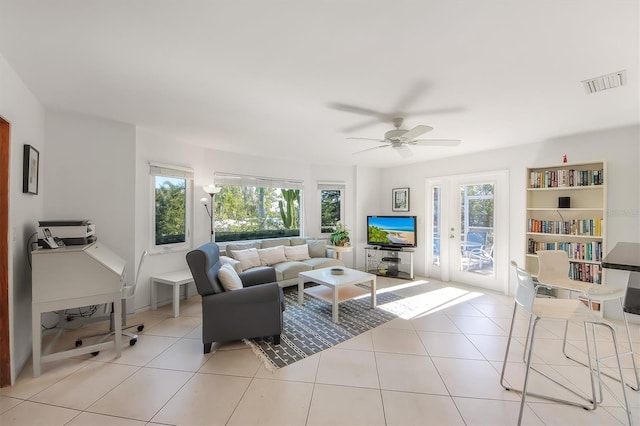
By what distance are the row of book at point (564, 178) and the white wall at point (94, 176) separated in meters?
5.55

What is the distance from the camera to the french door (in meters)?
4.29

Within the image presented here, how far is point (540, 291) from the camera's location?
3811mm

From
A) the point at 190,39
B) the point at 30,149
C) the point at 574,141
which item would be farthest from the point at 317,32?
the point at 574,141

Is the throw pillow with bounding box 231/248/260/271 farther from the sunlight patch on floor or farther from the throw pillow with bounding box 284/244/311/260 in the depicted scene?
the sunlight patch on floor

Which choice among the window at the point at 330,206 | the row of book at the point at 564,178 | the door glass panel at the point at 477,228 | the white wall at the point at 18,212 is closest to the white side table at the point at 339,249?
the window at the point at 330,206

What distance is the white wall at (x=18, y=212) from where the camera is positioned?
6.44ft

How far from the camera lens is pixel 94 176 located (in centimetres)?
300

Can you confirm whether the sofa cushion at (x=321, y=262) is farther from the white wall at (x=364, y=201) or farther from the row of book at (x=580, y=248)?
the row of book at (x=580, y=248)

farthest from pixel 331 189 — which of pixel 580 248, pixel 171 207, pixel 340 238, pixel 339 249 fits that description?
pixel 580 248

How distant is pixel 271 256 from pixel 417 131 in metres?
3.02

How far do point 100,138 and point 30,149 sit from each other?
0.81m

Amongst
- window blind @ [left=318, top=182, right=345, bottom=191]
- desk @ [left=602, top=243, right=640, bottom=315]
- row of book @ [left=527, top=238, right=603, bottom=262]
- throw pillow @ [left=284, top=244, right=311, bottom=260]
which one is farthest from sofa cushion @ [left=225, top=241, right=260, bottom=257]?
row of book @ [left=527, top=238, right=603, bottom=262]

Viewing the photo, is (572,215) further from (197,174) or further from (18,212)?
(18,212)

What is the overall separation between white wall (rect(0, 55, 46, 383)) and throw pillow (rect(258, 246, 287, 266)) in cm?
262
